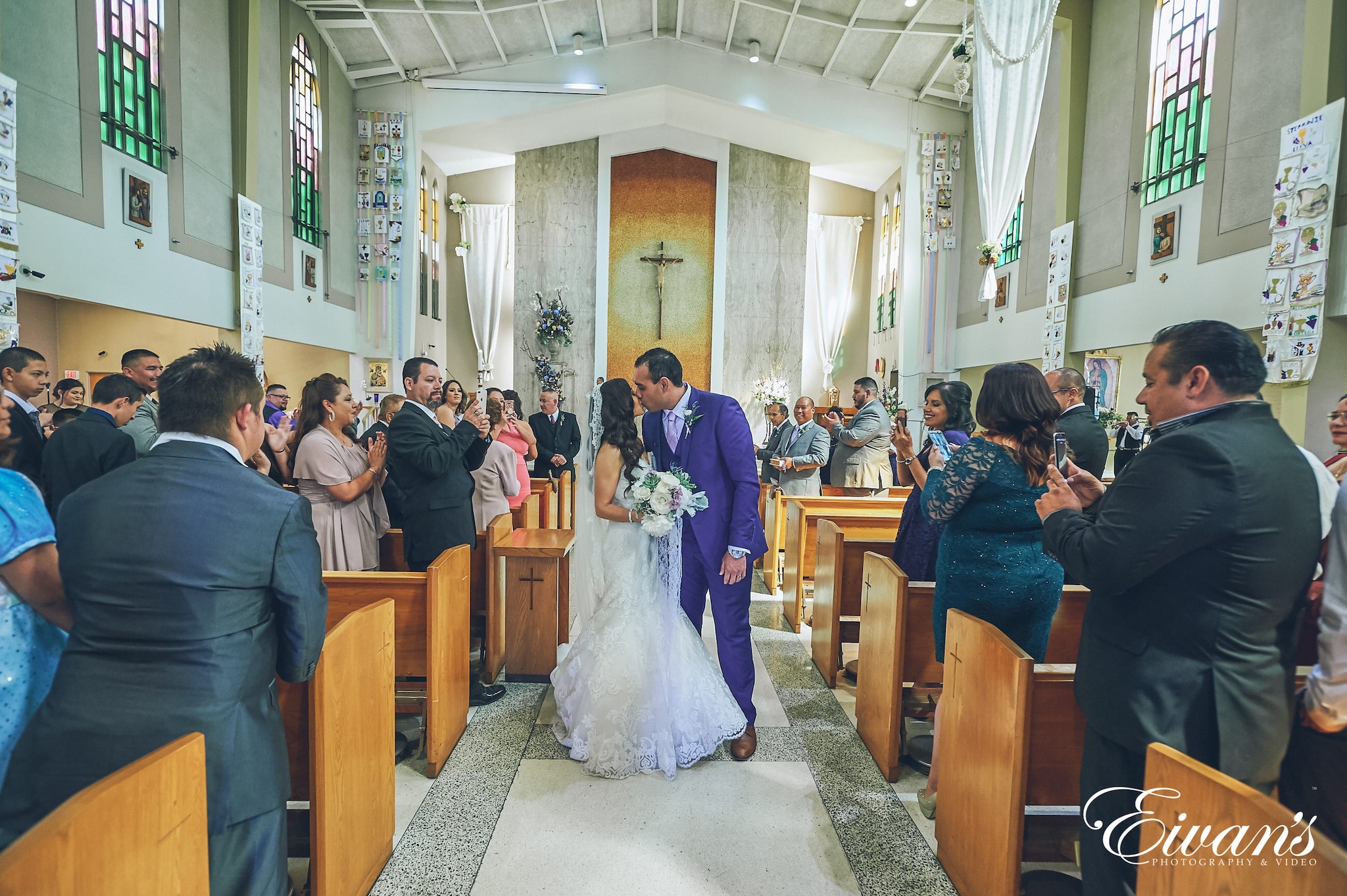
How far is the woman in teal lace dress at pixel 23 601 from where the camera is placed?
4.35 feet

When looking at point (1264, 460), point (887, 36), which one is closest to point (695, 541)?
point (1264, 460)

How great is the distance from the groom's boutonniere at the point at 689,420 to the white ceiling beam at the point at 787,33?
8.78m

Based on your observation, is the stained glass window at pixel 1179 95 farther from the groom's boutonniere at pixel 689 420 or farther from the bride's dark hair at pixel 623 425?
the bride's dark hair at pixel 623 425

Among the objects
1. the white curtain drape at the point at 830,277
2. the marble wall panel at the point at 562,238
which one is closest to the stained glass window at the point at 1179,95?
the white curtain drape at the point at 830,277

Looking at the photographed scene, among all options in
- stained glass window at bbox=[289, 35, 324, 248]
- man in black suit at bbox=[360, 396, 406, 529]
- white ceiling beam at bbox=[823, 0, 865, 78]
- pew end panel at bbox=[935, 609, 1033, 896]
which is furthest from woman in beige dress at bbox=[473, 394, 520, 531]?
white ceiling beam at bbox=[823, 0, 865, 78]

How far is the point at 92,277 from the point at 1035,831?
7.50 metres

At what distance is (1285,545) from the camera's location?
1.40m

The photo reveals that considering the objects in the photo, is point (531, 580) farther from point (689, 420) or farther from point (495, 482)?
point (689, 420)

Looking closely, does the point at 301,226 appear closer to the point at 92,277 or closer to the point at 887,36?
the point at 92,277

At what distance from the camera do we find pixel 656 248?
502 inches

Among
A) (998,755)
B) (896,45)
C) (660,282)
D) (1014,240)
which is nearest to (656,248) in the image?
(660,282)

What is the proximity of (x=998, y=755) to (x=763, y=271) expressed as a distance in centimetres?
1173

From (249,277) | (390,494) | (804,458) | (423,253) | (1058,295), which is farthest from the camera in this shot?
(423,253)

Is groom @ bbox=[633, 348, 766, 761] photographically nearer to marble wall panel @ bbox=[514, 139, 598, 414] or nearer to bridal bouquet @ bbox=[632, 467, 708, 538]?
bridal bouquet @ bbox=[632, 467, 708, 538]
